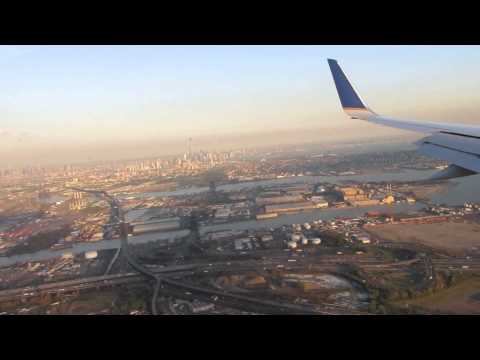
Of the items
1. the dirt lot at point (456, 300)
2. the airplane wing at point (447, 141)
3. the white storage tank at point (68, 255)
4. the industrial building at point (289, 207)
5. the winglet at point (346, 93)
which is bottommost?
the white storage tank at point (68, 255)

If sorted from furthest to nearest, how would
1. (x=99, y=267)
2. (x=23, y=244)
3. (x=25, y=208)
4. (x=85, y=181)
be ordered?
(x=85, y=181), (x=25, y=208), (x=23, y=244), (x=99, y=267)

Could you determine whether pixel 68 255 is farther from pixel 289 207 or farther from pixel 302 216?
pixel 289 207

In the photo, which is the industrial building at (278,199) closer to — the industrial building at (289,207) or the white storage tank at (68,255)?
the industrial building at (289,207)

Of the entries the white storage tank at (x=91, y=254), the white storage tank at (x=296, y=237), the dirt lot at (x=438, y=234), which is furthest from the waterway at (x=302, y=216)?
the dirt lot at (x=438, y=234)

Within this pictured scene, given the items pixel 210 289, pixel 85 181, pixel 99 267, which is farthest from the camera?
pixel 85 181

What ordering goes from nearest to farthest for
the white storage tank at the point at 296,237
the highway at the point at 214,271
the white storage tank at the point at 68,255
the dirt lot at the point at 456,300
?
1. the dirt lot at the point at 456,300
2. the highway at the point at 214,271
3. the white storage tank at the point at 296,237
4. the white storage tank at the point at 68,255

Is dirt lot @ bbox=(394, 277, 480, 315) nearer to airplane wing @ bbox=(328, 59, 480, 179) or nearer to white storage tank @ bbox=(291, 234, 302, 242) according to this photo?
airplane wing @ bbox=(328, 59, 480, 179)
